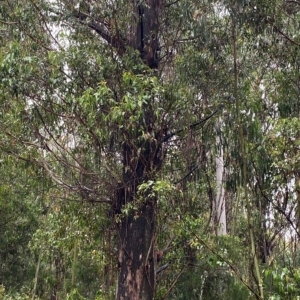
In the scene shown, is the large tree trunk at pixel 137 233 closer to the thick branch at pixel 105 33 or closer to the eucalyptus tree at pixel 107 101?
the eucalyptus tree at pixel 107 101

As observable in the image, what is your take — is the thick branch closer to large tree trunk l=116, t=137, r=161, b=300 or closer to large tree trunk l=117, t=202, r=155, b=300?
large tree trunk l=116, t=137, r=161, b=300

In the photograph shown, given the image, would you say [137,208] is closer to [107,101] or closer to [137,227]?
[137,227]

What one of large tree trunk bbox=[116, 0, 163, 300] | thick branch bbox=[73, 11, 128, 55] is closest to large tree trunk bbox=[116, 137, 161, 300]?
large tree trunk bbox=[116, 0, 163, 300]

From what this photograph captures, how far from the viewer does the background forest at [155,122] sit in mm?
4766

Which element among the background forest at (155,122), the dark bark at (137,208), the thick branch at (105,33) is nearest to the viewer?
the background forest at (155,122)

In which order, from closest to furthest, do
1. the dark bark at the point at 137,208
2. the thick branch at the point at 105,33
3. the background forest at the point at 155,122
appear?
the background forest at the point at 155,122 → the dark bark at the point at 137,208 → the thick branch at the point at 105,33

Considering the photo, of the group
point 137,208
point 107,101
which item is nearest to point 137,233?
point 137,208

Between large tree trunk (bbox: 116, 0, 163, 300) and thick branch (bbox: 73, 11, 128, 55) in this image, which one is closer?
large tree trunk (bbox: 116, 0, 163, 300)

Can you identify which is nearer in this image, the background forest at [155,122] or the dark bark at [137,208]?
the background forest at [155,122]

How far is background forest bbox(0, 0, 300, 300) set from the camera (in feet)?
15.6

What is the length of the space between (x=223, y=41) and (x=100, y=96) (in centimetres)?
186

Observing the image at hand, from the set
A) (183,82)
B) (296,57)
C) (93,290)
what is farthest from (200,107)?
(93,290)

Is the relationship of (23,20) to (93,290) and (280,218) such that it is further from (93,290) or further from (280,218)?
(93,290)

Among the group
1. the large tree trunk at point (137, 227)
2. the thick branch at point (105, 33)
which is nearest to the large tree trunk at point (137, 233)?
the large tree trunk at point (137, 227)
